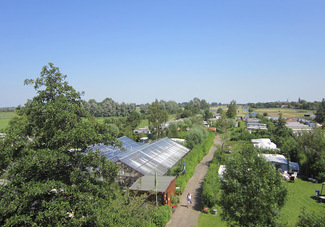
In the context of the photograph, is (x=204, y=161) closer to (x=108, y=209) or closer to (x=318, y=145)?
(x=318, y=145)

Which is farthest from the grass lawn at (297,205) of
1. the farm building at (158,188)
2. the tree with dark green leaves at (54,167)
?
the tree with dark green leaves at (54,167)

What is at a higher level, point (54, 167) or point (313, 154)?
point (54, 167)

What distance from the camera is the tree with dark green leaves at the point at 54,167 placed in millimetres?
7336

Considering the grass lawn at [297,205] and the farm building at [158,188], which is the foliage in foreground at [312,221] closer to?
the grass lawn at [297,205]

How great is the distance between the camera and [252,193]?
1054cm

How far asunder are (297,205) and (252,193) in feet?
41.8

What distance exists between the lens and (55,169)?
8.30 metres

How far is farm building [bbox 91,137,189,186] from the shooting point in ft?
66.0

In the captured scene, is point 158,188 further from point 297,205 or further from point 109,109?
point 109,109

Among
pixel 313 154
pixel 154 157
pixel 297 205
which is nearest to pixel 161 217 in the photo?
pixel 154 157

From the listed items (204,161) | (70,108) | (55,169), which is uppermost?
(70,108)

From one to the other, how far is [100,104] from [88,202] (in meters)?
102

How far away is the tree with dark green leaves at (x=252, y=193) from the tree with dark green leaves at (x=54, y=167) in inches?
225

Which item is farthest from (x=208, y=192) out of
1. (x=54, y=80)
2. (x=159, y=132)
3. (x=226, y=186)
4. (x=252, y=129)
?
(x=252, y=129)
